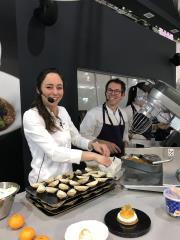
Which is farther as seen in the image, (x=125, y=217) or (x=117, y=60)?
(x=117, y=60)

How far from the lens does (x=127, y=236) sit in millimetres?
910

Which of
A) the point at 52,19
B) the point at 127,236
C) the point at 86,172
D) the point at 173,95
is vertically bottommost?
the point at 127,236

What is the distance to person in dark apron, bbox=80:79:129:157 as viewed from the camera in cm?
241

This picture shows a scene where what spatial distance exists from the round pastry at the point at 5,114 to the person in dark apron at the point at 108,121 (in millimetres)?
667

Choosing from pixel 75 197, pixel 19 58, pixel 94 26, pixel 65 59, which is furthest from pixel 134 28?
pixel 75 197

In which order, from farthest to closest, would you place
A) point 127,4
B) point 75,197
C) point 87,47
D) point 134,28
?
point 134,28 < point 87,47 < point 127,4 < point 75,197

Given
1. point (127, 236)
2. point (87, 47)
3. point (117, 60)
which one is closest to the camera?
point (127, 236)

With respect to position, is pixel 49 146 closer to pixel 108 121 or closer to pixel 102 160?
pixel 102 160

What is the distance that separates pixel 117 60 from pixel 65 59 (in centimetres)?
102

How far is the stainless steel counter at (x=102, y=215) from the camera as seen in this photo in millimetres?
934

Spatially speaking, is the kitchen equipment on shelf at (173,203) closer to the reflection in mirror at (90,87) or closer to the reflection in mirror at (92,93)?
the reflection in mirror at (92,93)

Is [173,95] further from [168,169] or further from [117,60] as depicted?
[117,60]

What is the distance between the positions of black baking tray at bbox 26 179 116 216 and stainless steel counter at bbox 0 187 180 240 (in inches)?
0.8

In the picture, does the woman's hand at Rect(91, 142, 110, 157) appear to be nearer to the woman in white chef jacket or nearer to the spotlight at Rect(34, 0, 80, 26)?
the woman in white chef jacket
